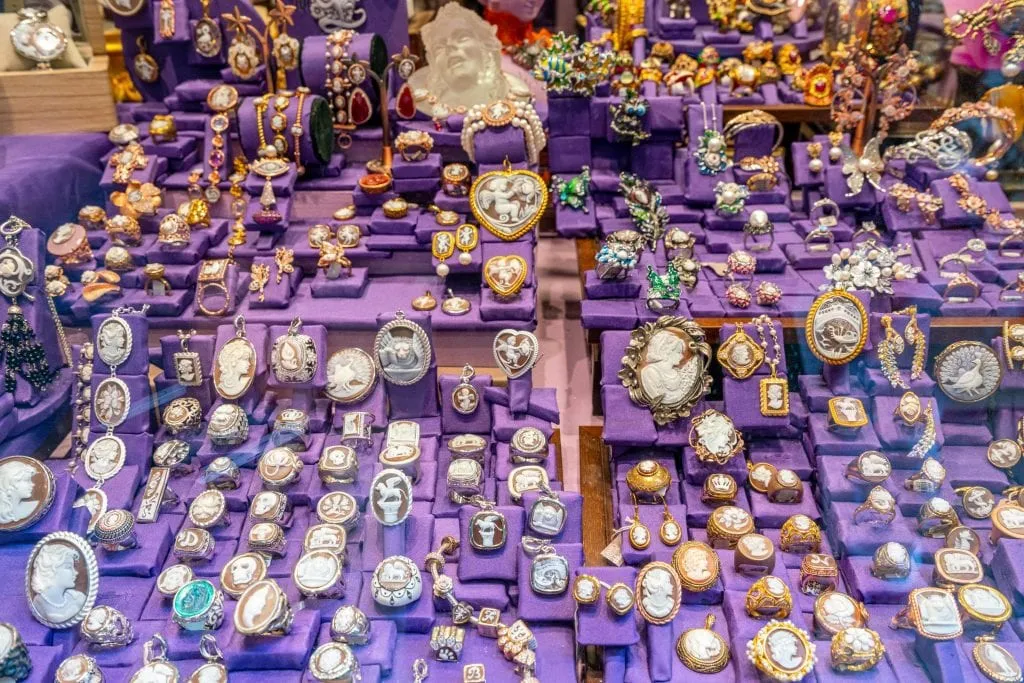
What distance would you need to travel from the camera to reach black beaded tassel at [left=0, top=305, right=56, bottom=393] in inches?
133

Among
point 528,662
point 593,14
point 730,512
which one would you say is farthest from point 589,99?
point 528,662

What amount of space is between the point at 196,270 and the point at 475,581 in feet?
6.40

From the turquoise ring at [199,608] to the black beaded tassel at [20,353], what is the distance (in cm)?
130

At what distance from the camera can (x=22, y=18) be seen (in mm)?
4219

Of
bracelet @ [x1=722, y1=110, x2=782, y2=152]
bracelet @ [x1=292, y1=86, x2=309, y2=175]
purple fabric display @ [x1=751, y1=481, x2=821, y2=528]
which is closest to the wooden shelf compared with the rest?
bracelet @ [x1=292, y1=86, x2=309, y2=175]

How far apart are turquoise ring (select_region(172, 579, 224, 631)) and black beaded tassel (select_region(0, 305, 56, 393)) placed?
130 centimetres

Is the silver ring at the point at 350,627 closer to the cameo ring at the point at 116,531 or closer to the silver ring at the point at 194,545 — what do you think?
the silver ring at the point at 194,545

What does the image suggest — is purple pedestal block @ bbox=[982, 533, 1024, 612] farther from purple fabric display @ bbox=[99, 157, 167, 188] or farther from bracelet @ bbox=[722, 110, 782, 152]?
purple fabric display @ bbox=[99, 157, 167, 188]

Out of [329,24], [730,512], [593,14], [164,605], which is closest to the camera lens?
[164,605]

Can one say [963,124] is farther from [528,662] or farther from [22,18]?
[22,18]

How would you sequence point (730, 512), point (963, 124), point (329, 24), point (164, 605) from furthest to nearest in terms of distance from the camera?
1. point (329, 24)
2. point (963, 124)
3. point (730, 512)
4. point (164, 605)

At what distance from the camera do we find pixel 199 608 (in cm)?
263

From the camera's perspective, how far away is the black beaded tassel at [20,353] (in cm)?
337

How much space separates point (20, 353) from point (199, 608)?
4.81 feet
